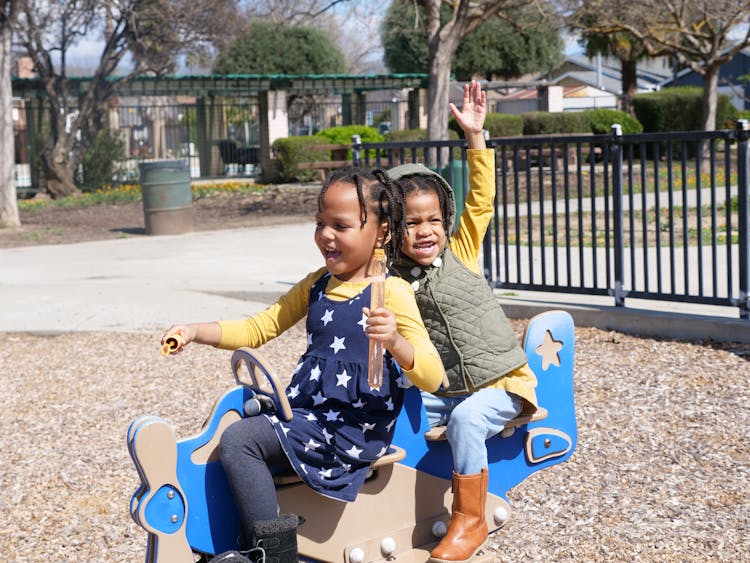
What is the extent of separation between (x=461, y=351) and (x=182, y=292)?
601 centimetres

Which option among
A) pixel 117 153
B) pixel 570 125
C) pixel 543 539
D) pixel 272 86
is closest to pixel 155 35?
pixel 117 153

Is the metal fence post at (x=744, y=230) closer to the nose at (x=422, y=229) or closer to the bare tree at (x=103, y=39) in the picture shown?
the nose at (x=422, y=229)

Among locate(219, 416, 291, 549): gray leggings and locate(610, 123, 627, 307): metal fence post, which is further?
locate(610, 123, 627, 307): metal fence post

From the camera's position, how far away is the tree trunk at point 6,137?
16625 millimetres

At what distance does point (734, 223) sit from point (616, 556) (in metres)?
9.57

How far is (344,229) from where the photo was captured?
2842 millimetres

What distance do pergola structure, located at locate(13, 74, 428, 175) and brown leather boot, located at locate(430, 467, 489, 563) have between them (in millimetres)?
24583

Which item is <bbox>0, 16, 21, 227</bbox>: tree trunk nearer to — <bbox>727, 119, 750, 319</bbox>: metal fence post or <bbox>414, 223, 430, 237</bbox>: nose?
<bbox>727, 119, 750, 319</bbox>: metal fence post

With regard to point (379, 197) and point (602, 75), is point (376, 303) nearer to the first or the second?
point (379, 197)

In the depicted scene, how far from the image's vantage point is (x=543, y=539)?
3809mm

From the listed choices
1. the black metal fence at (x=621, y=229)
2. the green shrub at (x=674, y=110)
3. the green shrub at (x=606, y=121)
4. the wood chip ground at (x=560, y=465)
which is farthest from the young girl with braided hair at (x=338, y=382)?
the green shrub at (x=674, y=110)

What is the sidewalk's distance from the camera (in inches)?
277

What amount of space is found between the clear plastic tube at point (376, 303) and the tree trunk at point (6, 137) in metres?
14.9

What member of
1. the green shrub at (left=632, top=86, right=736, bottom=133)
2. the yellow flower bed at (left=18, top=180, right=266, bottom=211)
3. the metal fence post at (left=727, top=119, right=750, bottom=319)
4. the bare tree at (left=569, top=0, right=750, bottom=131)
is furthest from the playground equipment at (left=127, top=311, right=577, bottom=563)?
the green shrub at (left=632, top=86, right=736, bottom=133)
